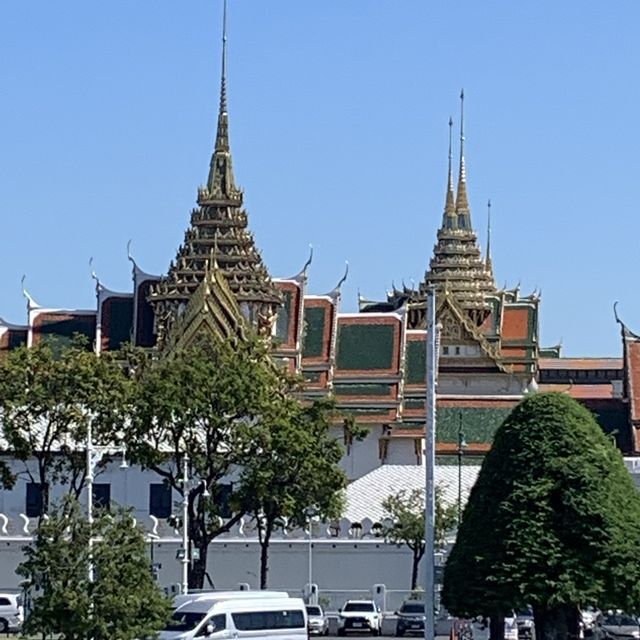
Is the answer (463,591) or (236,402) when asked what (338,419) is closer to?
(236,402)

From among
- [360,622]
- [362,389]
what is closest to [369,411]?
[362,389]

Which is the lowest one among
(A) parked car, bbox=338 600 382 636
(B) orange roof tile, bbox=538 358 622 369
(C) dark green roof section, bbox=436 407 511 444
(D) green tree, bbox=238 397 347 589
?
(A) parked car, bbox=338 600 382 636

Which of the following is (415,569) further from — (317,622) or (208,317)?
(208,317)

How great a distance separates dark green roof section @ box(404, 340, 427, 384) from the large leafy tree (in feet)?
118

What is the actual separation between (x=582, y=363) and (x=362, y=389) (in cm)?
6058

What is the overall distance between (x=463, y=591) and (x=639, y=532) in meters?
2.77

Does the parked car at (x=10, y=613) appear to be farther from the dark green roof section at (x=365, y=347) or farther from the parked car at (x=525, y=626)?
the dark green roof section at (x=365, y=347)

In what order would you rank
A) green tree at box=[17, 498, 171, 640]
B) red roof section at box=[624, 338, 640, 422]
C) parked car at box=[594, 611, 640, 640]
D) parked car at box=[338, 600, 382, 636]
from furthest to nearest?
red roof section at box=[624, 338, 640, 422] → parked car at box=[338, 600, 382, 636] → parked car at box=[594, 611, 640, 640] → green tree at box=[17, 498, 171, 640]

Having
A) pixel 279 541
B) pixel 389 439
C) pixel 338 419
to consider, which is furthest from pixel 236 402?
pixel 389 439

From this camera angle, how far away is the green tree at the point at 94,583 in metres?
45.4

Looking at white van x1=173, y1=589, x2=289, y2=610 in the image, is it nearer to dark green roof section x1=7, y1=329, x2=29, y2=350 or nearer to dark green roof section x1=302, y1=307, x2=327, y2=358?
dark green roof section x1=7, y1=329, x2=29, y2=350

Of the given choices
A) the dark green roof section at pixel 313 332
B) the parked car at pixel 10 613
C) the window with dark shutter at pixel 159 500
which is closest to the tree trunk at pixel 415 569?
the window with dark shutter at pixel 159 500

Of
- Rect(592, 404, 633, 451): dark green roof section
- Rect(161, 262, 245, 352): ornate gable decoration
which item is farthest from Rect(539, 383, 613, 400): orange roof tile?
Rect(161, 262, 245, 352): ornate gable decoration

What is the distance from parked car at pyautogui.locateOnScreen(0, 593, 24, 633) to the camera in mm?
65625
